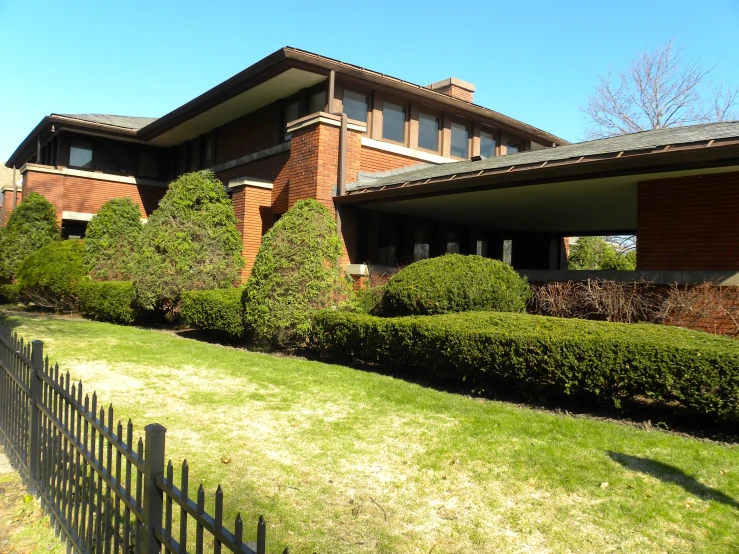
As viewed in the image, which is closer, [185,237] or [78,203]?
[185,237]

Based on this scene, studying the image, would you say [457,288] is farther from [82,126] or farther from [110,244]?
[82,126]

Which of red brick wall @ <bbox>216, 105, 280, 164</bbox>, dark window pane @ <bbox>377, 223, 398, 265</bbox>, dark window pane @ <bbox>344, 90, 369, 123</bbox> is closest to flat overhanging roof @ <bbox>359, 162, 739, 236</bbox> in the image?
dark window pane @ <bbox>377, 223, 398, 265</bbox>

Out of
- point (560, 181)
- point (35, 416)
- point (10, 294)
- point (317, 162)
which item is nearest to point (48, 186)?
point (10, 294)

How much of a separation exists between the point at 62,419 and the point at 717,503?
179 inches

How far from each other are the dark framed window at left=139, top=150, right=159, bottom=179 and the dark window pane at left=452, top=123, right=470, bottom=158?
43.9 ft

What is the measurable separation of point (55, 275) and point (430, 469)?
1460 centimetres

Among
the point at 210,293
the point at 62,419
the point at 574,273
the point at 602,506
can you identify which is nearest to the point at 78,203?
the point at 210,293

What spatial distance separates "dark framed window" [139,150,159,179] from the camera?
23844 mm

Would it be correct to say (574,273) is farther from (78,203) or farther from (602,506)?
(78,203)

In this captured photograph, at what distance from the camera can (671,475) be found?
460 centimetres

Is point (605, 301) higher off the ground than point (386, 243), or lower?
lower

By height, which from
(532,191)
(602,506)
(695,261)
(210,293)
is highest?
(532,191)

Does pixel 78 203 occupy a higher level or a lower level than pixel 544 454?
higher

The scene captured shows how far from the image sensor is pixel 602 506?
162 inches
